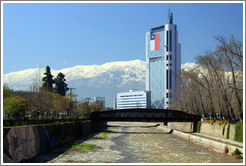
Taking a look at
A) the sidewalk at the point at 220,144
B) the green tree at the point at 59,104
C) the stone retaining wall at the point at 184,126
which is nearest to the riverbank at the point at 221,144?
the sidewalk at the point at 220,144

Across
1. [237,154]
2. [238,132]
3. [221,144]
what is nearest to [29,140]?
[237,154]

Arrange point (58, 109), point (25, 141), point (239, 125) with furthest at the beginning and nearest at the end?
point (58, 109) < point (239, 125) < point (25, 141)

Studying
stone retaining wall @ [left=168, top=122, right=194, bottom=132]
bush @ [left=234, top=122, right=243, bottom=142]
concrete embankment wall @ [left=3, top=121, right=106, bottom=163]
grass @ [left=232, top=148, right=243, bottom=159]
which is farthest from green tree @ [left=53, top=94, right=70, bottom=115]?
grass @ [left=232, top=148, right=243, bottom=159]

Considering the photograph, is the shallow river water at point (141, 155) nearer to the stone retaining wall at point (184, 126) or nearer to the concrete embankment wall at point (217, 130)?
the concrete embankment wall at point (217, 130)

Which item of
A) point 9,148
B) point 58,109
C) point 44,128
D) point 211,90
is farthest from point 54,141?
point 58,109

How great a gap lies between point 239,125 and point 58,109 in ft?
230

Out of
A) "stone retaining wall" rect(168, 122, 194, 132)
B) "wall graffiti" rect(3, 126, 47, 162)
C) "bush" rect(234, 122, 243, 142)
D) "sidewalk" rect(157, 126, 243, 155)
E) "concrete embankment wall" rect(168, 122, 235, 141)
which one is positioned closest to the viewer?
"wall graffiti" rect(3, 126, 47, 162)

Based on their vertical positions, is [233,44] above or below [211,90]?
above

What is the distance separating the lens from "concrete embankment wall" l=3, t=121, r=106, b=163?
22.4 metres

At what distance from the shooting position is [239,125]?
4131 centimetres

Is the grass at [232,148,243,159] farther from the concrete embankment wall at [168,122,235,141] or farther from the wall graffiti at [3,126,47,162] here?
the wall graffiti at [3,126,47,162]

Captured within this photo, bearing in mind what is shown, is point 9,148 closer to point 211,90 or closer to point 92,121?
point 211,90

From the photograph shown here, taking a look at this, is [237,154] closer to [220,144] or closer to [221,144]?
[221,144]

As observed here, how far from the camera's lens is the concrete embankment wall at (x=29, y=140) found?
22420mm
